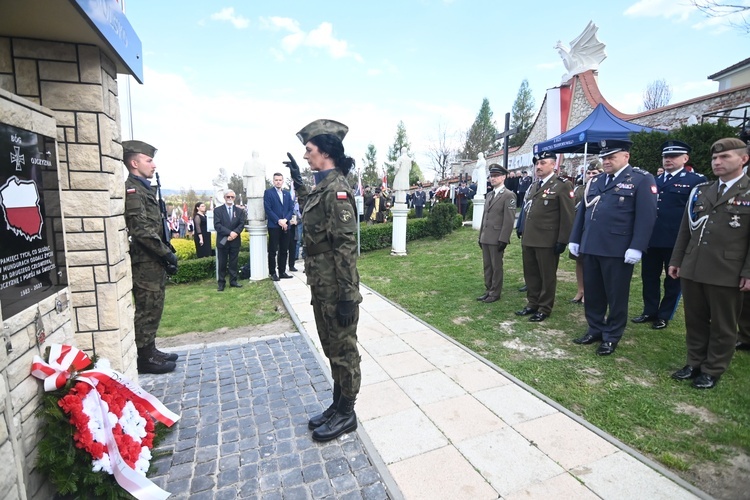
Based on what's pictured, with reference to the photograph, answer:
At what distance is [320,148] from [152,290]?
2.29 meters

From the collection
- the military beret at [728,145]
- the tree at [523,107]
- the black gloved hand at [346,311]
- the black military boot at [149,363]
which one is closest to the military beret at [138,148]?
the black military boot at [149,363]

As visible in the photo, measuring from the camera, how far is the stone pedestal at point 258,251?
7.82m

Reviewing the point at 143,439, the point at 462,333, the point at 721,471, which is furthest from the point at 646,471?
the point at 143,439

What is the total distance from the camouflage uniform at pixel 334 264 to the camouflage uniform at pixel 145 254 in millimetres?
1755

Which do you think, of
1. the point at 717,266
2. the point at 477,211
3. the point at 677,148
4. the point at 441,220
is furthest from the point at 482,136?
the point at 717,266

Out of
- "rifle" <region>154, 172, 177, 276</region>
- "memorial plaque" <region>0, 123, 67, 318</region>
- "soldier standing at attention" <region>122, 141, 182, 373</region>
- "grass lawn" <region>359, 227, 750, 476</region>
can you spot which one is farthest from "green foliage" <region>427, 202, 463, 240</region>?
"memorial plaque" <region>0, 123, 67, 318</region>

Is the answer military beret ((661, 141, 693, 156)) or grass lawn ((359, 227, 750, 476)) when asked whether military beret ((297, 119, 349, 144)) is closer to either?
grass lawn ((359, 227, 750, 476))

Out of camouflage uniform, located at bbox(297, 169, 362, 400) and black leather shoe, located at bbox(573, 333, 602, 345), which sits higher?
camouflage uniform, located at bbox(297, 169, 362, 400)

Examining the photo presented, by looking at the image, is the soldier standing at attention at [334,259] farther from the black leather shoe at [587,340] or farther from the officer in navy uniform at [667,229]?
the officer in navy uniform at [667,229]

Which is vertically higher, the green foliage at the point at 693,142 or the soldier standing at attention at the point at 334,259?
the green foliage at the point at 693,142

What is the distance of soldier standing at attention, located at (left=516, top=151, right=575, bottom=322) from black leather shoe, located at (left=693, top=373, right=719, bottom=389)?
1827 mm

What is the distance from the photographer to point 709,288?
10.9ft

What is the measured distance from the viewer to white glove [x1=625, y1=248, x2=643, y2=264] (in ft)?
12.4

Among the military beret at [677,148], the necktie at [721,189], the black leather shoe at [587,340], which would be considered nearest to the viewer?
the necktie at [721,189]
